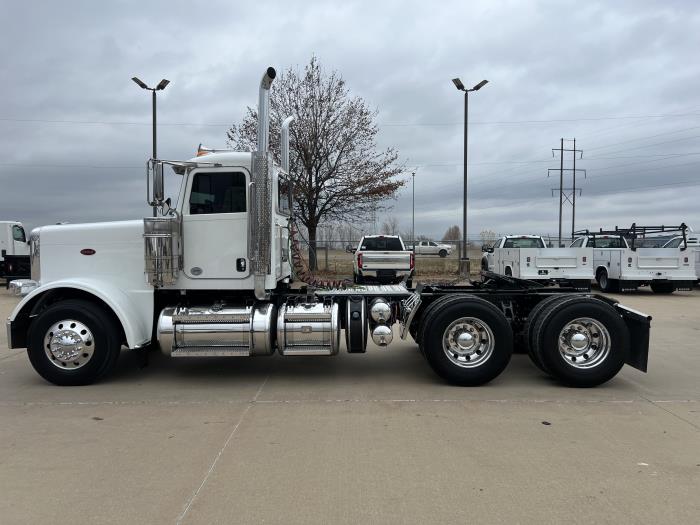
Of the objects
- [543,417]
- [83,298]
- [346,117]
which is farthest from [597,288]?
[83,298]

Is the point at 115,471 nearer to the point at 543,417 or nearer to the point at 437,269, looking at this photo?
the point at 543,417

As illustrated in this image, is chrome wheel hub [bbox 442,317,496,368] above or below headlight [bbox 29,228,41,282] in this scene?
below

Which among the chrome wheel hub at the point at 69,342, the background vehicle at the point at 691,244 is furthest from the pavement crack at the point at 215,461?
the background vehicle at the point at 691,244

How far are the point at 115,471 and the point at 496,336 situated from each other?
405 centimetres

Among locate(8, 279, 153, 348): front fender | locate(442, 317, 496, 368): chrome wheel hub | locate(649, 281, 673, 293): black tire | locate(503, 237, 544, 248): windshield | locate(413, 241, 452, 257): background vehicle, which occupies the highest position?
locate(503, 237, 544, 248): windshield

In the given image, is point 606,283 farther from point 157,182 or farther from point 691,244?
point 157,182

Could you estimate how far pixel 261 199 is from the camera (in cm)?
593

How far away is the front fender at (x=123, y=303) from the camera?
235 inches

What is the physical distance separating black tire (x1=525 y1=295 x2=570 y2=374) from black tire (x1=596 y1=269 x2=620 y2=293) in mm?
12562

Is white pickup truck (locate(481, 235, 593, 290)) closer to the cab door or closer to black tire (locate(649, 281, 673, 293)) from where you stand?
black tire (locate(649, 281, 673, 293))

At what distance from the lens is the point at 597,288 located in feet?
63.0

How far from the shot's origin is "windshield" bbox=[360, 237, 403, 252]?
59.1ft

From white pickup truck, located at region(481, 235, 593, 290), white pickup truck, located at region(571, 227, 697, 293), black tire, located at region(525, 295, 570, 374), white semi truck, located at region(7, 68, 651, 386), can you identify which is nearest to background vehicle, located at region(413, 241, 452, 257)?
white pickup truck, located at region(571, 227, 697, 293)

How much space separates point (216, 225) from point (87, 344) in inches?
78.3
